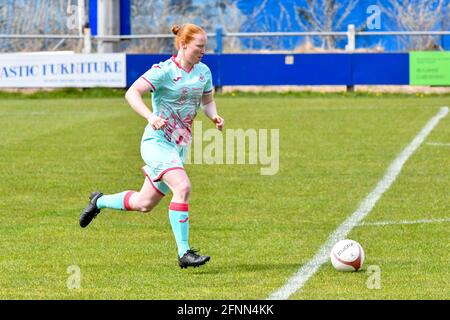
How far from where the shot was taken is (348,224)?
452 inches

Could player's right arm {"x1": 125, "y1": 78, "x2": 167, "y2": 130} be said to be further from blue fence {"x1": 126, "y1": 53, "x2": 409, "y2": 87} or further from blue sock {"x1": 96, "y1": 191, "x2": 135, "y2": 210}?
blue fence {"x1": 126, "y1": 53, "x2": 409, "y2": 87}

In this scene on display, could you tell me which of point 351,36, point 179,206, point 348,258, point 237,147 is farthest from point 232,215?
point 351,36

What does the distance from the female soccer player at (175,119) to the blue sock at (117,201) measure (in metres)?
0.07

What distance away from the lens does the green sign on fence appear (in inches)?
1200

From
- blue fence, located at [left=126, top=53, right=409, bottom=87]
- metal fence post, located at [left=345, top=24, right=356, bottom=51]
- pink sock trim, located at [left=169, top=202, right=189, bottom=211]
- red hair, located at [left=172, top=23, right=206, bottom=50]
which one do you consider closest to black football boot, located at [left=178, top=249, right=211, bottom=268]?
pink sock trim, located at [left=169, top=202, right=189, bottom=211]

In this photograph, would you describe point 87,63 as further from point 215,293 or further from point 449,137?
point 215,293

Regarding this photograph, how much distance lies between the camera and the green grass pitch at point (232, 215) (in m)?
8.59

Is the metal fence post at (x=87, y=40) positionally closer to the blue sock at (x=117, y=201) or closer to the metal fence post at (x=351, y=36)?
→ the metal fence post at (x=351, y=36)

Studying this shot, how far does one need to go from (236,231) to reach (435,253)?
2.03 m

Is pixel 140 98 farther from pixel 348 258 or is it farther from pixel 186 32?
pixel 348 258

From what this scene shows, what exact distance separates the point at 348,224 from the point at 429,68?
19793 mm

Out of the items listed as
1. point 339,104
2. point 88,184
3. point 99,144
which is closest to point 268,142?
point 99,144

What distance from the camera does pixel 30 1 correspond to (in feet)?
121

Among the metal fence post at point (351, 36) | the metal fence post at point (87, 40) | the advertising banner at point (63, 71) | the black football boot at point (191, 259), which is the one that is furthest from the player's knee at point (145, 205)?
the metal fence post at point (87, 40)
